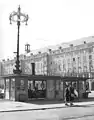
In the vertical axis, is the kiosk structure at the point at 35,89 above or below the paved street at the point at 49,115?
above

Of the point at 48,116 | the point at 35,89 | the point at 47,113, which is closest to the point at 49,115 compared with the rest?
the point at 48,116

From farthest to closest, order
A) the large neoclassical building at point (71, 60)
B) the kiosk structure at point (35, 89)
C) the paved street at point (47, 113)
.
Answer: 1. the large neoclassical building at point (71, 60)
2. the kiosk structure at point (35, 89)
3. the paved street at point (47, 113)

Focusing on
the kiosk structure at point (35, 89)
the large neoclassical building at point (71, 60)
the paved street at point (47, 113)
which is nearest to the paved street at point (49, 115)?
the paved street at point (47, 113)

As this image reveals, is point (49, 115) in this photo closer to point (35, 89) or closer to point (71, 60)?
point (35, 89)

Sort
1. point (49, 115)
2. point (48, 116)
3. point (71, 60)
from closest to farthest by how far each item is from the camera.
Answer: point (48, 116), point (49, 115), point (71, 60)

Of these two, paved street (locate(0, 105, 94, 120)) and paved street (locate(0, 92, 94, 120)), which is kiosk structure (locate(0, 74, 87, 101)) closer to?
paved street (locate(0, 92, 94, 120))

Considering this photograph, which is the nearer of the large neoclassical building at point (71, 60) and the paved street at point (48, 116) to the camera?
the paved street at point (48, 116)

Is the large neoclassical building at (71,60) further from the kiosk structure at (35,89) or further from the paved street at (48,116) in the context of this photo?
the paved street at (48,116)

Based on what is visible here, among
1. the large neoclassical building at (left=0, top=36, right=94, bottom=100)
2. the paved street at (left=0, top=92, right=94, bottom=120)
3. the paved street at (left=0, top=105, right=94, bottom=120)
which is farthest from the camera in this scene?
the large neoclassical building at (left=0, top=36, right=94, bottom=100)

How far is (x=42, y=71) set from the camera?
297 feet

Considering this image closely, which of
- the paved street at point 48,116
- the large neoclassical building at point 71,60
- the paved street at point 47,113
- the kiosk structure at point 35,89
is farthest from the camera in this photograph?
the large neoclassical building at point 71,60

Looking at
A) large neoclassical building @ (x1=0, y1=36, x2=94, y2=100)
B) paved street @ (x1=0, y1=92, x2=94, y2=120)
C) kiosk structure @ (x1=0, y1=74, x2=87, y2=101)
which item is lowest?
paved street @ (x1=0, y1=92, x2=94, y2=120)

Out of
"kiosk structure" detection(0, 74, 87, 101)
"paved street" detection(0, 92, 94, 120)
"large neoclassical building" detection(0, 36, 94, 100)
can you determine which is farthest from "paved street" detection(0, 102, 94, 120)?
"large neoclassical building" detection(0, 36, 94, 100)

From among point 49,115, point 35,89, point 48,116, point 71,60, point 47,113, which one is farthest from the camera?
point 71,60
